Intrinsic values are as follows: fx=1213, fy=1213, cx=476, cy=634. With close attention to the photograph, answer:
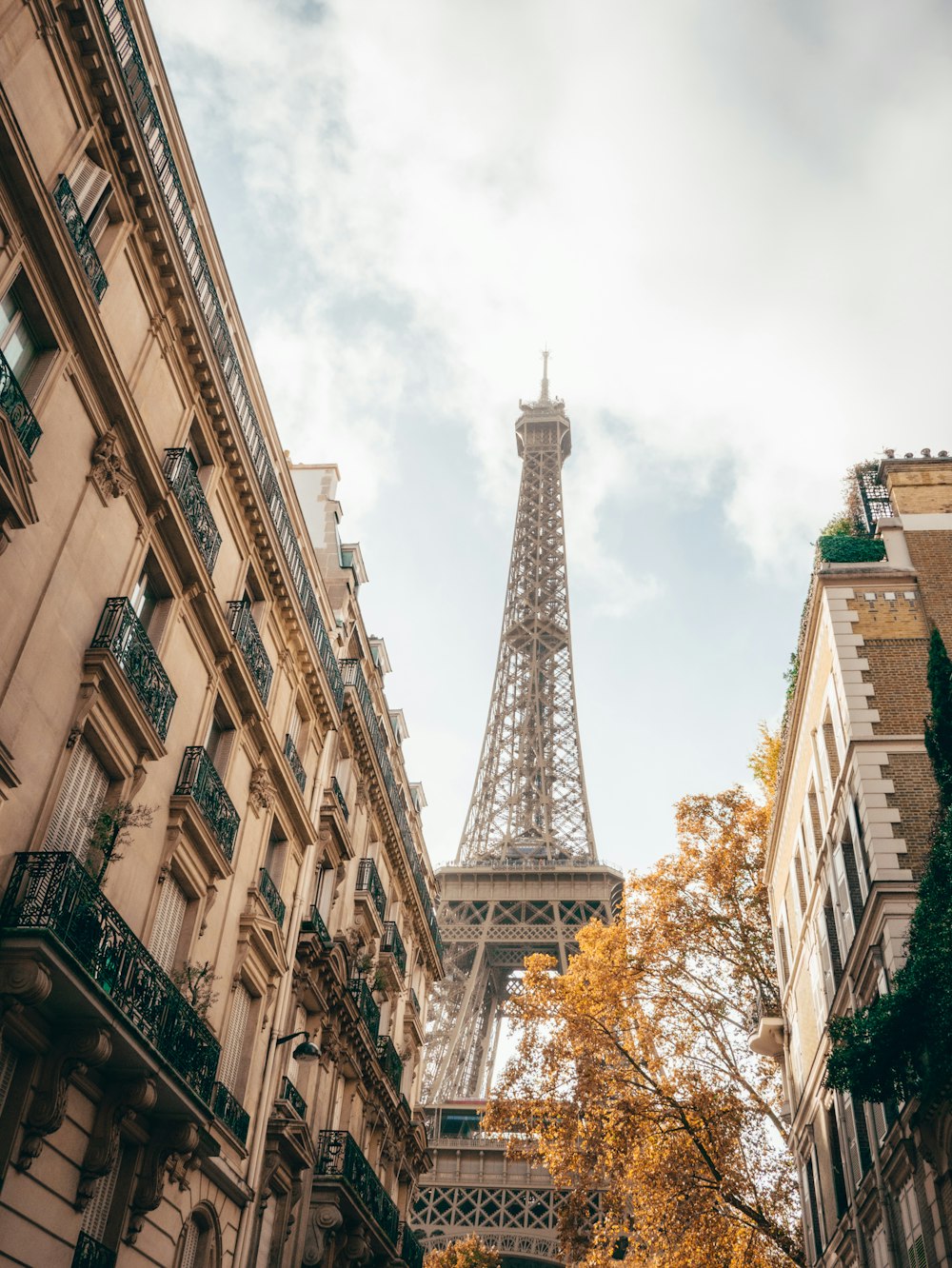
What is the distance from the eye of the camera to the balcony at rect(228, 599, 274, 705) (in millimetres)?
Answer: 21016

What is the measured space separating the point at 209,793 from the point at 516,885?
62.5 m

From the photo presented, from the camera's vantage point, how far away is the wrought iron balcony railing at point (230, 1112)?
18.5m

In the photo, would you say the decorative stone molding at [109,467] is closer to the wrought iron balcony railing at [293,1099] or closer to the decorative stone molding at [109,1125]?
the decorative stone molding at [109,1125]

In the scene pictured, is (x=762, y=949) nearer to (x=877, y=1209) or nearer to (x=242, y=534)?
(x=877, y=1209)

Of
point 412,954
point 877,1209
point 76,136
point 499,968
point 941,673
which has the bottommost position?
point 877,1209

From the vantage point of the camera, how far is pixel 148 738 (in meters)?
16.3

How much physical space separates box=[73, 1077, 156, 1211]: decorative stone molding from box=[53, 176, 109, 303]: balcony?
9.69m

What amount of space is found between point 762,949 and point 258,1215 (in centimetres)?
1811

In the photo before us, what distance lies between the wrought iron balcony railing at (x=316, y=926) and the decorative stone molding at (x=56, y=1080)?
11.2 meters

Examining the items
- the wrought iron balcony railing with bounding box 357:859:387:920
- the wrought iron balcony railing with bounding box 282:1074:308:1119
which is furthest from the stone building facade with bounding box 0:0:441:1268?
the wrought iron balcony railing with bounding box 357:859:387:920

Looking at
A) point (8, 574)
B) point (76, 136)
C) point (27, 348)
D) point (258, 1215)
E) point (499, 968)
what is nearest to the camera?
point (8, 574)

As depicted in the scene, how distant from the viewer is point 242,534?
22125 millimetres

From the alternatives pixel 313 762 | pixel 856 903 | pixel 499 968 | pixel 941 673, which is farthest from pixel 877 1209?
pixel 499 968

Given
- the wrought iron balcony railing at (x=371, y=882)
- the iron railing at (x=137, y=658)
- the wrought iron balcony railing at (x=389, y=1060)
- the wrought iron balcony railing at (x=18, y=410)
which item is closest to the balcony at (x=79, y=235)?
the wrought iron balcony railing at (x=18, y=410)
